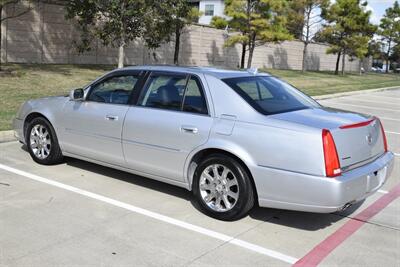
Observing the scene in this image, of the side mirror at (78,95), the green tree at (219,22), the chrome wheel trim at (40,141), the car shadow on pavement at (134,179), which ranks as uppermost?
the green tree at (219,22)

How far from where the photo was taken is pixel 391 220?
5297 mm

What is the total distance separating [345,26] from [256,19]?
532 inches

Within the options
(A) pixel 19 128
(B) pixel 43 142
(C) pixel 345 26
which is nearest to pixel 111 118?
(B) pixel 43 142

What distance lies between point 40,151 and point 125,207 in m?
2.14

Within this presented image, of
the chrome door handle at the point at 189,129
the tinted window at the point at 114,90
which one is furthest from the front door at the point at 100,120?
the chrome door handle at the point at 189,129

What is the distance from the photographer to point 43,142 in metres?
6.78

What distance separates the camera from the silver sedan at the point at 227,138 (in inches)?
178

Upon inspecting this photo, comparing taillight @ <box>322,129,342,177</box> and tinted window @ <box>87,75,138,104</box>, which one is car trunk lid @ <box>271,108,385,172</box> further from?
tinted window @ <box>87,75,138,104</box>

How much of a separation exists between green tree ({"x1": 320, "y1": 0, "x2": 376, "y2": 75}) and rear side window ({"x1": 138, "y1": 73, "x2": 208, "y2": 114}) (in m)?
36.2

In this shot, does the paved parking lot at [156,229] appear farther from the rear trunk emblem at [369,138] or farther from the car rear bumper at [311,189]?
the rear trunk emblem at [369,138]

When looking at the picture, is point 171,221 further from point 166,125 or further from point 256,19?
point 256,19

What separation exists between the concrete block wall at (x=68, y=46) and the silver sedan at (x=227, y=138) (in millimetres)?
16097

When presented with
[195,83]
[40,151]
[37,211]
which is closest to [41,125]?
[40,151]

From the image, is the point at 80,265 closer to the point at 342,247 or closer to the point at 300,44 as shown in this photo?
the point at 342,247
